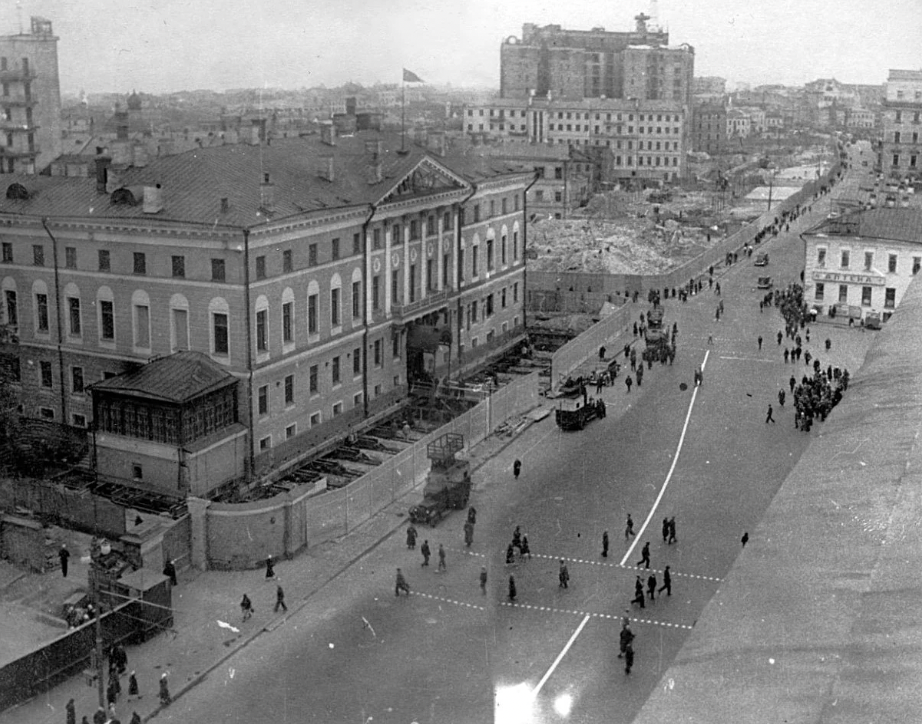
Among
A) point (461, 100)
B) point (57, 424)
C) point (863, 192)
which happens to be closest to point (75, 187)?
point (57, 424)

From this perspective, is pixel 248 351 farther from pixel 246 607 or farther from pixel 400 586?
pixel 246 607

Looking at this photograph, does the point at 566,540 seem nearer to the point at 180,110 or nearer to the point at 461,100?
the point at 180,110

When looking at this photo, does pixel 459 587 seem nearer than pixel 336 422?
Yes

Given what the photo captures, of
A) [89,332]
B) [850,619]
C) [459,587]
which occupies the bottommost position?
[459,587]

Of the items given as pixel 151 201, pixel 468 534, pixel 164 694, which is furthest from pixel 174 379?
pixel 164 694

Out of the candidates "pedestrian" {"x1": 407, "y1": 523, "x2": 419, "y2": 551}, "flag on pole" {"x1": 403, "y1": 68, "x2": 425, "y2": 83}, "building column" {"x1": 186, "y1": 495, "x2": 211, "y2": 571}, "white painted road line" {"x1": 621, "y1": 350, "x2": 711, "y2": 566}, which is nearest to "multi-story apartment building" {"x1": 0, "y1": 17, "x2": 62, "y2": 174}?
"flag on pole" {"x1": 403, "y1": 68, "x2": 425, "y2": 83}
